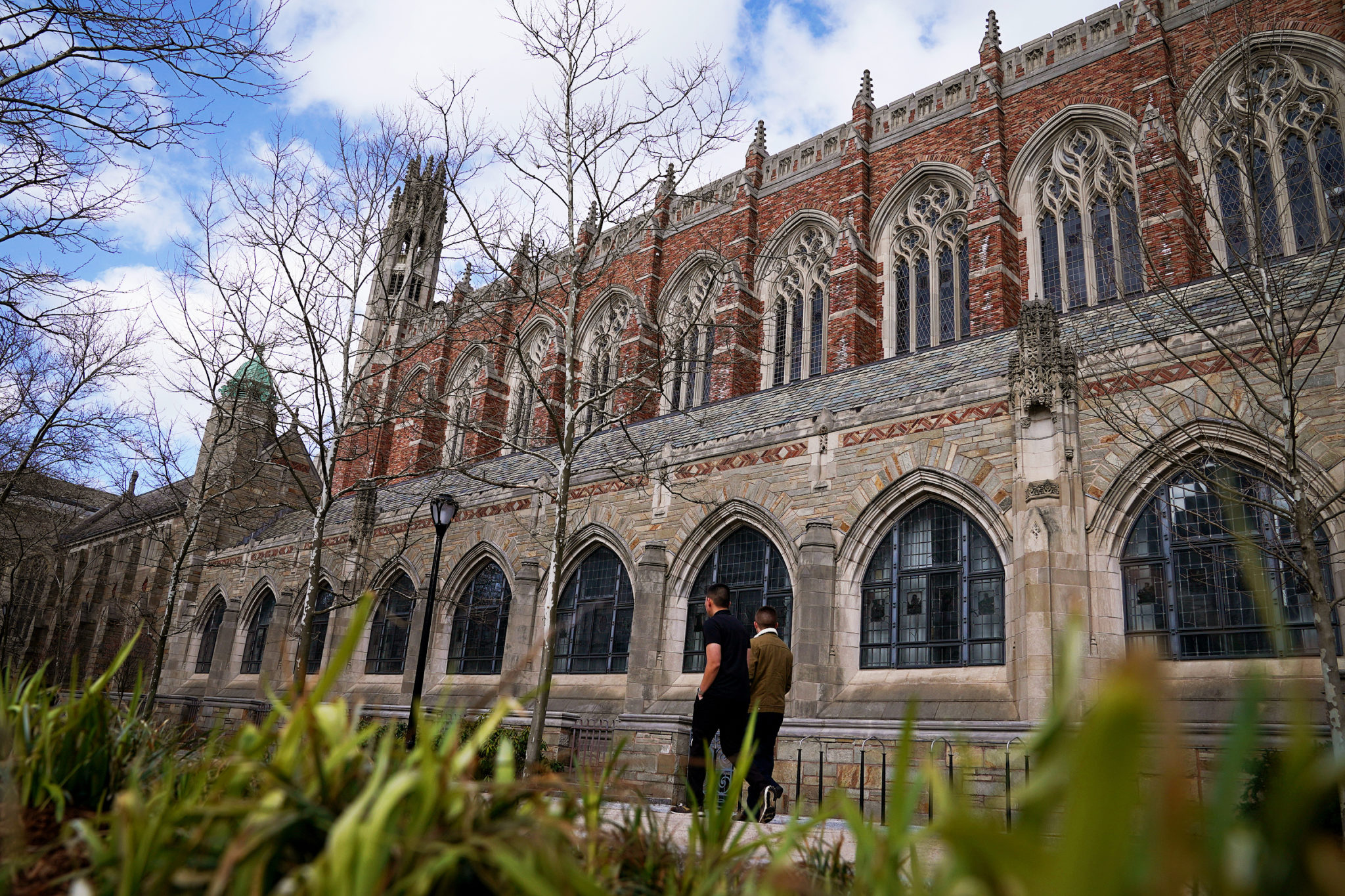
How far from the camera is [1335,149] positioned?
16391 mm

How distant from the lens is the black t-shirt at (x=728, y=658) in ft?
24.3

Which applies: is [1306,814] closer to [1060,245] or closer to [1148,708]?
[1148,708]

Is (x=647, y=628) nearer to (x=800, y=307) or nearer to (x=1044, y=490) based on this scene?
(x=1044, y=490)

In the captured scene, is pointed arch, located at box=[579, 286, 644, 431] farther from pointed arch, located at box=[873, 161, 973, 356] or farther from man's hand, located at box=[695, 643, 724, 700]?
man's hand, located at box=[695, 643, 724, 700]

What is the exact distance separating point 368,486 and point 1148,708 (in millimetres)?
19466

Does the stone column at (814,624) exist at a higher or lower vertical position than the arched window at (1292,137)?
lower

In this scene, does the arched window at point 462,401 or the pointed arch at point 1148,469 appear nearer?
the pointed arch at point 1148,469

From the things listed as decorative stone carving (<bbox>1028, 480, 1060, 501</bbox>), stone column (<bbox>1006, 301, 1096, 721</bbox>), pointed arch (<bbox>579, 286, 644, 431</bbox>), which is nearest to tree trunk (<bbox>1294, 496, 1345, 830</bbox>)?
stone column (<bbox>1006, 301, 1096, 721</bbox>)

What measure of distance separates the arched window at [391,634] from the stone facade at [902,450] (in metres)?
0.15

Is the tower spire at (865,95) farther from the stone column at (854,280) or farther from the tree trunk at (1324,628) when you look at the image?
the tree trunk at (1324,628)

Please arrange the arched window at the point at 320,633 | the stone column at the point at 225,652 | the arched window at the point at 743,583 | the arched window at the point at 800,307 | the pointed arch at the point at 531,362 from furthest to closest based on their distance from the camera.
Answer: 1. the pointed arch at the point at 531,362
2. the stone column at the point at 225,652
3. the arched window at the point at 800,307
4. the arched window at the point at 320,633
5. the arched window at the point at 743,583

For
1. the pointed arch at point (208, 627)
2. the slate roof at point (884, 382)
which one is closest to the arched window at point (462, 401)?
the slate roof at point (884, 382)

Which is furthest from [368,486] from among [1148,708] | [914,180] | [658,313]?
[1148,708]

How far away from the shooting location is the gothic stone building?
A: 10773 millimetres
